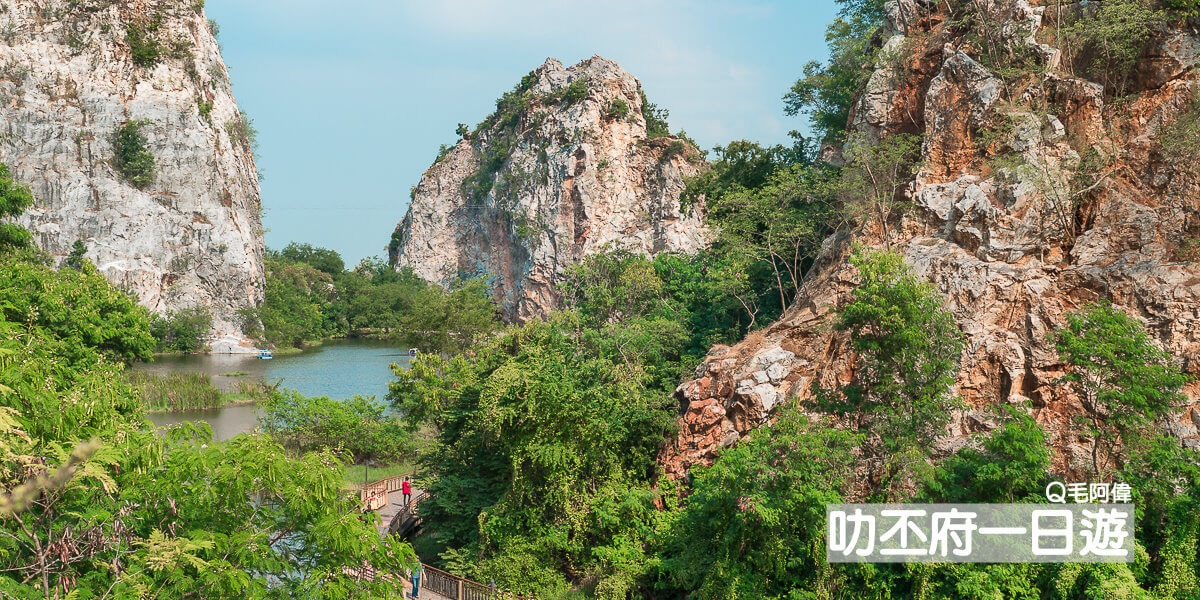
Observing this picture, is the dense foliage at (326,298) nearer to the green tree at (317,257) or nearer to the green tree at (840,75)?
the green tree at (317,257)

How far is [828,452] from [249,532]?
8799 mm

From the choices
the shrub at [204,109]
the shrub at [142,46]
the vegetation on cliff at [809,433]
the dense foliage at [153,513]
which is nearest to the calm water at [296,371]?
the vegetation on cliff at [809,433]

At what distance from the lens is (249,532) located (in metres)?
6.81

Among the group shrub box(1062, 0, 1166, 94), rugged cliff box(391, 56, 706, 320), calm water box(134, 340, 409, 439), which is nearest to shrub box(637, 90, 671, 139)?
rugged cliff box(391, 56, 706, 320)

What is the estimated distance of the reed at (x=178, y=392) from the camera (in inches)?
1416

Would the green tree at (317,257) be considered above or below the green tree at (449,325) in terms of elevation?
above

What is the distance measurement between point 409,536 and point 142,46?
52.2m

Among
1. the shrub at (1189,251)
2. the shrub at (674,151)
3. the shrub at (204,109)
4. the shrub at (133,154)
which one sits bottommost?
the shrub at (1189,251)

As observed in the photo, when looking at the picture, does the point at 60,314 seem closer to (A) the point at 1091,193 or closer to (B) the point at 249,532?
(B) the point at 249,532

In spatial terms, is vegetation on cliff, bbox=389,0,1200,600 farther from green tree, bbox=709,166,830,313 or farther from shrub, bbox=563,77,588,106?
shrub, bbox=563,77,588,106

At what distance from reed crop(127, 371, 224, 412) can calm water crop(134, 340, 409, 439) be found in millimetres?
463

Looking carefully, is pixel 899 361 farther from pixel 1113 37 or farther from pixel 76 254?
pixel 76 254

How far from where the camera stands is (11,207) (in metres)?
20.3

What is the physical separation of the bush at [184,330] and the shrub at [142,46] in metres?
18.2
